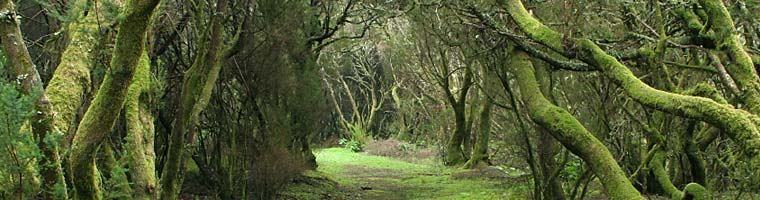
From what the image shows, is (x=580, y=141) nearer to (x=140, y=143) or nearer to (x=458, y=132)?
(x=140, y=143)

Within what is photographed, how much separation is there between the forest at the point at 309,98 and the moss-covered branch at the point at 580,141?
2 centimetres

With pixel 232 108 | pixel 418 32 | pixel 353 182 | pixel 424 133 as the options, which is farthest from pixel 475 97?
pixel 232 108

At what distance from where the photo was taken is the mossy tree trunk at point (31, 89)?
3.79 meters

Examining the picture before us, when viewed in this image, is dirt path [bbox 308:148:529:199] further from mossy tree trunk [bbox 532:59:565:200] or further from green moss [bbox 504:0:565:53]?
green moss [bbox 504:0:565:53]

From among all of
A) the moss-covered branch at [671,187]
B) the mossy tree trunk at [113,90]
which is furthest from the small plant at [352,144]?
the mossy tree trunk at [113,90]

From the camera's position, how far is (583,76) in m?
9.09

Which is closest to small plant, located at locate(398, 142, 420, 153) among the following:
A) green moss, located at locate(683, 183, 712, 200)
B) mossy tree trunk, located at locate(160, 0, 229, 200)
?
mossy tree trunk, located at locate(160, 0, 229, 200)

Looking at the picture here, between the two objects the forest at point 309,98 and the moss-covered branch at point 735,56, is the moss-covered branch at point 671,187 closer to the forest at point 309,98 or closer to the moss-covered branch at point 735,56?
the forest at point 309,98

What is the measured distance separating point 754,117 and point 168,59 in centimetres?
748

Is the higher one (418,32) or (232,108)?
(418,32)

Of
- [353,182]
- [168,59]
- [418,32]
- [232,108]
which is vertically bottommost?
[353,182]

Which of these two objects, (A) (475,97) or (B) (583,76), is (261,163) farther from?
(A) (475,97)

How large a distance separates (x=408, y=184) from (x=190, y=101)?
31.5ft

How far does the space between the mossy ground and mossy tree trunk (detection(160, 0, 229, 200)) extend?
14.2ft
